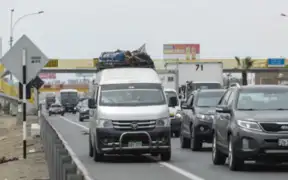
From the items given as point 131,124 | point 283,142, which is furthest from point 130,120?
point 283,142

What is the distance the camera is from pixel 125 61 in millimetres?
23969

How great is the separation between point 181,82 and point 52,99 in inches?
2914

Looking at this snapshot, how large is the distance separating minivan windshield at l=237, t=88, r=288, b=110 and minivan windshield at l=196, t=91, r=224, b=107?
289 inches

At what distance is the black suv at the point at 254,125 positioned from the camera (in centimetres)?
1567

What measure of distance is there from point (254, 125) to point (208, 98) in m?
9.01

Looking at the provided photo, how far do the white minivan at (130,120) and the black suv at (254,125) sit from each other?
2217 mm

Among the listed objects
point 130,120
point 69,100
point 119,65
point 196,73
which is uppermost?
point 196,73

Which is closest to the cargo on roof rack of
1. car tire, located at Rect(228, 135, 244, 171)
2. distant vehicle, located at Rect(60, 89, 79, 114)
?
car tire, located at Rect(228, 135, 244, 171)

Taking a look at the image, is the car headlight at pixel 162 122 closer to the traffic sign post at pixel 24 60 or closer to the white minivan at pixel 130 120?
the white minivan at pixel 130 120

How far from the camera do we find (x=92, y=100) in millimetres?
21188

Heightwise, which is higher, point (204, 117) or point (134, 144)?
point (204, 117)

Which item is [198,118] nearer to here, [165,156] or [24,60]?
[165,156]

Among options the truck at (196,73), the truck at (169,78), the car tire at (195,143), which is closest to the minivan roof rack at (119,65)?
the car tire at (195,143)

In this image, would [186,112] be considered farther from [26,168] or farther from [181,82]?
[181,82]
